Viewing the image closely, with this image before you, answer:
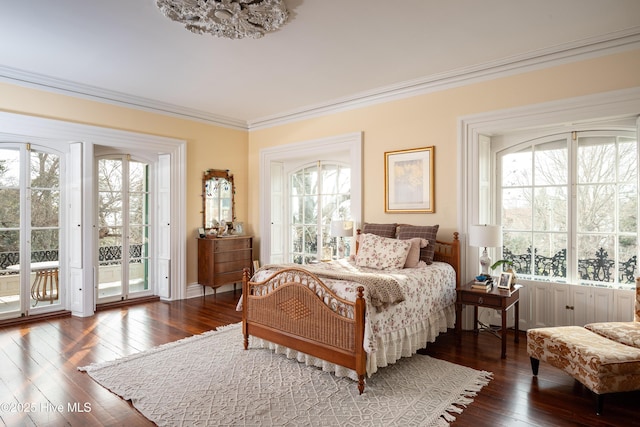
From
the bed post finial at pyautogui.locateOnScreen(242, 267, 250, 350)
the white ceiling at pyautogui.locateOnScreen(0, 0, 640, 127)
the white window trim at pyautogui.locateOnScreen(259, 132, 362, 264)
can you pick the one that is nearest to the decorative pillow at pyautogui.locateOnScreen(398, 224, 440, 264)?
the white window trim at pyautogui.locateOnScreen(259, 132, 362, 264)

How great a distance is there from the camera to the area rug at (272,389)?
8.09 feet

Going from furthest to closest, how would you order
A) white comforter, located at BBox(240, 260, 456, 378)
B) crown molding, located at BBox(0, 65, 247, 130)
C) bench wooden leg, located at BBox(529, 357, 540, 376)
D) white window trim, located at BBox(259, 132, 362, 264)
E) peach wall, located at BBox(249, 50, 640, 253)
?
white window trim, located at BBox(259, 132, 362, 264) → crown molding, located at BBox(0, 65, 247, 130) → peach wall, located at BBox(249, 50, 640, 253) → bench wooden leg, located at BBox(529, 357, 540, 376) → white comforter, located at BBox(240, 260, 456, 378)

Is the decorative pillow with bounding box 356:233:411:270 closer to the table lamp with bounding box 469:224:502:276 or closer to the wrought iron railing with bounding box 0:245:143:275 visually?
the table lamp with bounding box 469:224:502:276

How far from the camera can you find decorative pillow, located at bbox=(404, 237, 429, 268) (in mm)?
4031

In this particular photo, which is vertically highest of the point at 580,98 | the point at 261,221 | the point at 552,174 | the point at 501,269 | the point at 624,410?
the point at 580,98

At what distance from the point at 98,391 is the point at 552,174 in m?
4.67

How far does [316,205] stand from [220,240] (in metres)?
1.60

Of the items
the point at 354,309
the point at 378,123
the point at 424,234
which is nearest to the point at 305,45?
the point at 378,123

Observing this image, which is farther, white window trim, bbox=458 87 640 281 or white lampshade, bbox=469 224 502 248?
white lampshade, bbox=469 224 502 248

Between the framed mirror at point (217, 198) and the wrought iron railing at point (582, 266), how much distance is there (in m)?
4.27

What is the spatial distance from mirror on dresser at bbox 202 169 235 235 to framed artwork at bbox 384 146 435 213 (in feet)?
9.30

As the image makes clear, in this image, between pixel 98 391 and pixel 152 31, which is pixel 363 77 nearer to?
pixel 152 31

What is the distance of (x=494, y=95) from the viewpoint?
13.6 feet

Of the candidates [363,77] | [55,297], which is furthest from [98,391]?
[363,77]
